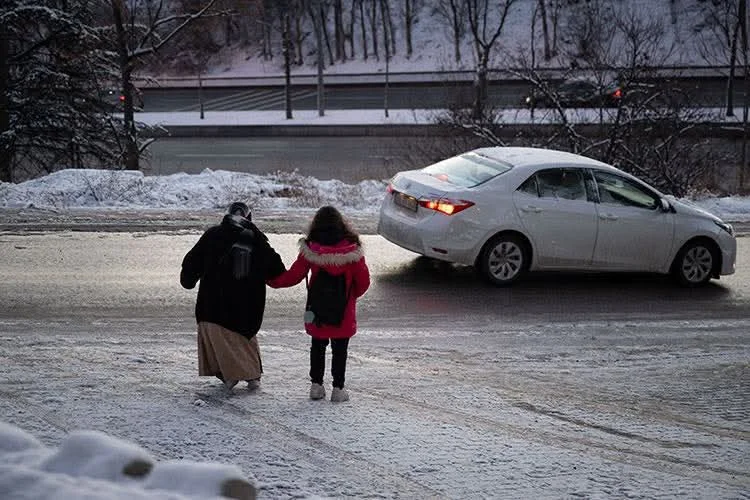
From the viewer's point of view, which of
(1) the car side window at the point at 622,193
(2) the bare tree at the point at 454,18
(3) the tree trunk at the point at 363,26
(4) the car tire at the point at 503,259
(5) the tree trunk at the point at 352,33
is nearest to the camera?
(4) the car tire at the point at 503,259

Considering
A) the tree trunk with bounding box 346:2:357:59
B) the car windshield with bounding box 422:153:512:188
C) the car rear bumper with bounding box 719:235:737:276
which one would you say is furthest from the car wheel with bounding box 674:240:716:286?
the tree trunk with bounding box 346:2:357:59

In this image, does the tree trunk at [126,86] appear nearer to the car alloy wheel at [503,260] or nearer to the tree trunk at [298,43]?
the car alloy wheel at [503,260]

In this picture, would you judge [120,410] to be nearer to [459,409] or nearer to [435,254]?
[459,409]

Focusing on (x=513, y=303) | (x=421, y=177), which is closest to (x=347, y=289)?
(x=513, y=303)

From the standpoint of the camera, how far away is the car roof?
437 inches

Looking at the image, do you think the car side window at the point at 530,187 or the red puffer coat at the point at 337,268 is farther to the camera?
the car side window at the point at 530,187

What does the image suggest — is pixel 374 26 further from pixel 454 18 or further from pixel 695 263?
pixel 695 263

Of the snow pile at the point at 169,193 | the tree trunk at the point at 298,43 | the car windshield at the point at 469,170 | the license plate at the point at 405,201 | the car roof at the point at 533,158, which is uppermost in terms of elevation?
the tree trunk at the point at 298,43

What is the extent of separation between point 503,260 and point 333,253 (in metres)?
4.64

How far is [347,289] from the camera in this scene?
6578mm

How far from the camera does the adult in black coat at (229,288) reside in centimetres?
654

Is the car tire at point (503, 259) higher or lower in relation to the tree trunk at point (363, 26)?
lower

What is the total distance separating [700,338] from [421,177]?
3771mm

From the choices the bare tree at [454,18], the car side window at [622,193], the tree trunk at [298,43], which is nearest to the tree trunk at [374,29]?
the bare tree at [454,18]
